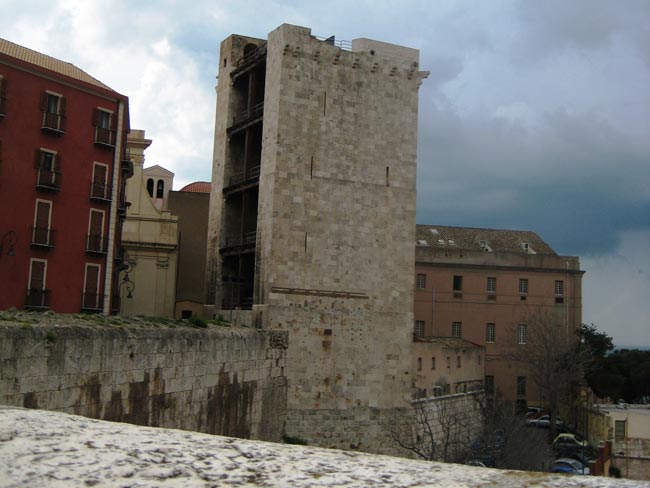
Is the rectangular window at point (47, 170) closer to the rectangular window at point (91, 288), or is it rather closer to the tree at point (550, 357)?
the rectangular window at point (91, 288)

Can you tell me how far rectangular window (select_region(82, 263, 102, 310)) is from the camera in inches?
1052

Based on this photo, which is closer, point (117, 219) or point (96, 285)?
point (96, 285)

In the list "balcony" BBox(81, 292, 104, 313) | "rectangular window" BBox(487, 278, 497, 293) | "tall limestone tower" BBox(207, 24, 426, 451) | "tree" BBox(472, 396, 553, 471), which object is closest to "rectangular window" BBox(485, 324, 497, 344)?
"rectangular window" BBox(487, 278, 497, 293)

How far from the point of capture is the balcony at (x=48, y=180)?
81.6 ft

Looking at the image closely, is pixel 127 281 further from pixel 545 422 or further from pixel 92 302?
pixel 545 422

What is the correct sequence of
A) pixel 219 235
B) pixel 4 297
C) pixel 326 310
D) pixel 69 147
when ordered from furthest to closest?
1. pixel 219 235
2. pixel 326 310
3. pixel 69 147
4. pixel 4 297

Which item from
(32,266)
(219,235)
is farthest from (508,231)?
(32,266)

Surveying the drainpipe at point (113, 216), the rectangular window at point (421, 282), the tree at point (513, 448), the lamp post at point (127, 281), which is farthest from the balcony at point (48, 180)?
the rectangular window at point (421, 282)

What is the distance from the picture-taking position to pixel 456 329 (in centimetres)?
4912

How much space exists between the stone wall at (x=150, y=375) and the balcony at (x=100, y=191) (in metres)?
7.89

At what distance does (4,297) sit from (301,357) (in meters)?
10.1

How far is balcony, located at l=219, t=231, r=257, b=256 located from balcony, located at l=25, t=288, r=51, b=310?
830 centimetres

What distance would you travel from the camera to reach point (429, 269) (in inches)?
1944

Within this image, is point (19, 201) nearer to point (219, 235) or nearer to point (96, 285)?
point (96, 285)
